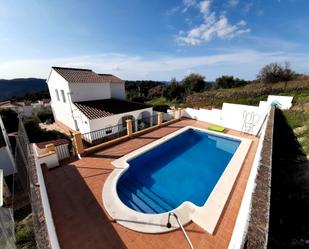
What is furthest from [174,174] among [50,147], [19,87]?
[19,87]

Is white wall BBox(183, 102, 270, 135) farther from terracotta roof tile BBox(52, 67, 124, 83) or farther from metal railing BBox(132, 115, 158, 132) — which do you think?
terracotta roof tile BBox(52, 67, 124, 83)

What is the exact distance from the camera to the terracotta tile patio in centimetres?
390

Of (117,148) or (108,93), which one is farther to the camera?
(108,93)

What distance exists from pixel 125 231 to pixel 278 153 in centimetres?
913

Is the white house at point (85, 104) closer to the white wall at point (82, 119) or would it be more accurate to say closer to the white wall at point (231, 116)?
the white wall at point (82, 119)

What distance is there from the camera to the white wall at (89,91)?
14.6 metres

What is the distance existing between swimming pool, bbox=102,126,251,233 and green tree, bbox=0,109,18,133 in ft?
55.0

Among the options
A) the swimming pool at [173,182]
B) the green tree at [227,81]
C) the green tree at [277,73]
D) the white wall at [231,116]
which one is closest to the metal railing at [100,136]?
the swimming pool at [173,182]

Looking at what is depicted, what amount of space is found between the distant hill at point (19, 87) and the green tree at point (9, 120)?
4677 cm

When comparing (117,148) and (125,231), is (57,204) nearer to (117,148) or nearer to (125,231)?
(125,231)

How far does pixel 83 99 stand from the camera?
1533 centimetres

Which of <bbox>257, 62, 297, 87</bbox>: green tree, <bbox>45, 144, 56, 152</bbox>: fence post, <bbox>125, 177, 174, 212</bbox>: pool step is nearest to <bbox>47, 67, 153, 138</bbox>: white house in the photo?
<bbox>45, 144, 56, 152</bbox>: fence post

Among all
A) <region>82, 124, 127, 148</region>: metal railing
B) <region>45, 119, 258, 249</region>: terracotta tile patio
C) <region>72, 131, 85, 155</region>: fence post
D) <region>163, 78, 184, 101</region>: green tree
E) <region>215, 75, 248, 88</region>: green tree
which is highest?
<region>215, 75, 248, 88</region>: green tree

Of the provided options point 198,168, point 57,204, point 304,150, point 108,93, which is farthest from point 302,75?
point 57,204
